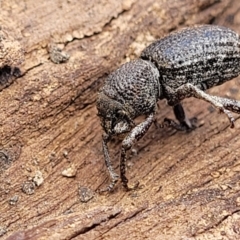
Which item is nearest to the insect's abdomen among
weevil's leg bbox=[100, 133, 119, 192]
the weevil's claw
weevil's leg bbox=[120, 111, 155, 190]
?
weevil's leg bbox=[120, 111, 155, 190]

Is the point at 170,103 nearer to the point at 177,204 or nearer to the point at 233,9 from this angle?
the point at 177,204

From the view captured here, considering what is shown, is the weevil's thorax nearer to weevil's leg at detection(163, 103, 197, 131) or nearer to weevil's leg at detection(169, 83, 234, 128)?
weevil's leg at detection(169, 83, 234, 128)

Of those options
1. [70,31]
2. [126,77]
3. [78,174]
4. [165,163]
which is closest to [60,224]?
[78,174]

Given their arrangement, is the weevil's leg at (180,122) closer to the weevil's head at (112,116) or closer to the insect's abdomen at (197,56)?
the insect's abdomen at (197,56)

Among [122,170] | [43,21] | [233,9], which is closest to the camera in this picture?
[122,170]

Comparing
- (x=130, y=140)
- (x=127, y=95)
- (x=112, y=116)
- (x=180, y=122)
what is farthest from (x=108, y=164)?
(x=180, y=122)

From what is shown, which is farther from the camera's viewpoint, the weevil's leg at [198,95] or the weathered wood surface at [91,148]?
the weevil's leg at [198,95]

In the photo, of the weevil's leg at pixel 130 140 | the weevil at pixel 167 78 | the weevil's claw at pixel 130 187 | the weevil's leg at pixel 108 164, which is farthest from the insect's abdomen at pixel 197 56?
the weevil's claw at pixel 130 187
